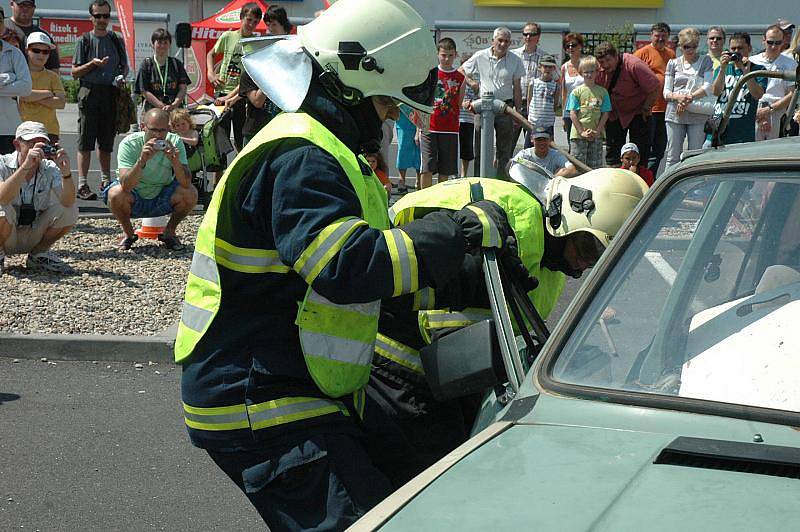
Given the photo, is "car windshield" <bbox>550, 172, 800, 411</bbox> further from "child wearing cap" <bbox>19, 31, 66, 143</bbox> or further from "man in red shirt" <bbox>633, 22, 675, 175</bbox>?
"man in red shirt" <bbox>633, 22, 675, 175</bbox>

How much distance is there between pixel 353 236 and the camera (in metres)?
2.45

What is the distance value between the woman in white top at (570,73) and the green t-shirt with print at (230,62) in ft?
11.4

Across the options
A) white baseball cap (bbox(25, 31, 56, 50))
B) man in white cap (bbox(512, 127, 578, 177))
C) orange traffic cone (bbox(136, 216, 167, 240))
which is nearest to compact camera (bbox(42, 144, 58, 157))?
orange traffic cone (bbox(136, 216, 167, 240))

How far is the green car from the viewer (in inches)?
72.2

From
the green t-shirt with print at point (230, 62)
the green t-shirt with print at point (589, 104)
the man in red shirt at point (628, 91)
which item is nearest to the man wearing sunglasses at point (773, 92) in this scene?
the man in red shirt at point (628, 91)

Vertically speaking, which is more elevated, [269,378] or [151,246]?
[269,378]

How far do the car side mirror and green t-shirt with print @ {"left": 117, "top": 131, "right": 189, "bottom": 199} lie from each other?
6794 mm

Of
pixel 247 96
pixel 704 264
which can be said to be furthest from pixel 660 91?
pixel 704 264

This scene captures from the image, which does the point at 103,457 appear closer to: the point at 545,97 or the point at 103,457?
the point at 103,457

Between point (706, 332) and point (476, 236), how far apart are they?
576 mm

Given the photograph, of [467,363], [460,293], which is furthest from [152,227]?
[467,363]

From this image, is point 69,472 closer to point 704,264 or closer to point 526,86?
point 704,264

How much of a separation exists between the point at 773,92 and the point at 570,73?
2.78 meters

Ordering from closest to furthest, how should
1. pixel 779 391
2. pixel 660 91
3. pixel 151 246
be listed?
pixel 779 391 < pixel 151 246 < pixel 660 91
